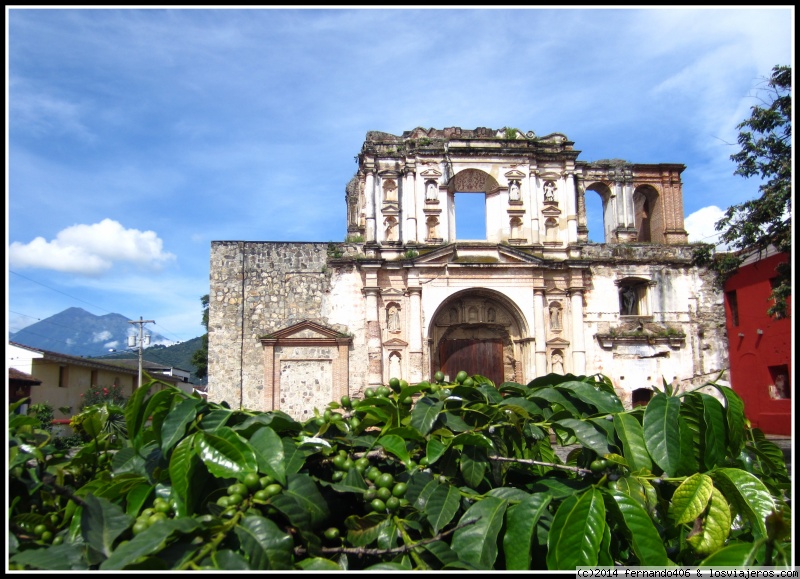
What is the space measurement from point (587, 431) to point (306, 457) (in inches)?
36.8

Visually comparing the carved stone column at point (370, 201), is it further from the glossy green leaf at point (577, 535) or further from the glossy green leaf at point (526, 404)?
the glossy green leaf at point (577, 535)

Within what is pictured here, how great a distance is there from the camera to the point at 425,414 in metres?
2.09

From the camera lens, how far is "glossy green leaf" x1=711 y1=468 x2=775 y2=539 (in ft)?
5.55

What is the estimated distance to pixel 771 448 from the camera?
2373 millimetres

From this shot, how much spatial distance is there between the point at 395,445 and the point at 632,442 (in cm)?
77

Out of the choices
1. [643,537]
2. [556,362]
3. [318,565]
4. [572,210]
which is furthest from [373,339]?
[318,565]

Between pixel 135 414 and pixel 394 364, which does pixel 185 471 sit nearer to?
pixel 135 414

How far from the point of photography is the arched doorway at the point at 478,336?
19062 mm

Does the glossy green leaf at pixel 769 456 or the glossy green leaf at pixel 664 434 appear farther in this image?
the glossy green leaf at pixel 769 456

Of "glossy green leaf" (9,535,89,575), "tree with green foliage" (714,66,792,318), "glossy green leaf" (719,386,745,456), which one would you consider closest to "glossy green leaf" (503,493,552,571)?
"glossy green leaf" (719,386,745,456)

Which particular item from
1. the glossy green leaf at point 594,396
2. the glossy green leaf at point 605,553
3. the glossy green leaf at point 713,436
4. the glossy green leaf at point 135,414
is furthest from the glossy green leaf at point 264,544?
the glossy green leaf at point 713,436

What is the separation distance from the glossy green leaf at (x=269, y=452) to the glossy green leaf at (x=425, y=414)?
50 centimetres

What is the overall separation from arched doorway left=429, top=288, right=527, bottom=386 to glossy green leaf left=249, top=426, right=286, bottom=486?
1722 cm

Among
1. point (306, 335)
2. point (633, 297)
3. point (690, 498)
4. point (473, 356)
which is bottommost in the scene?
point (690, 498)
